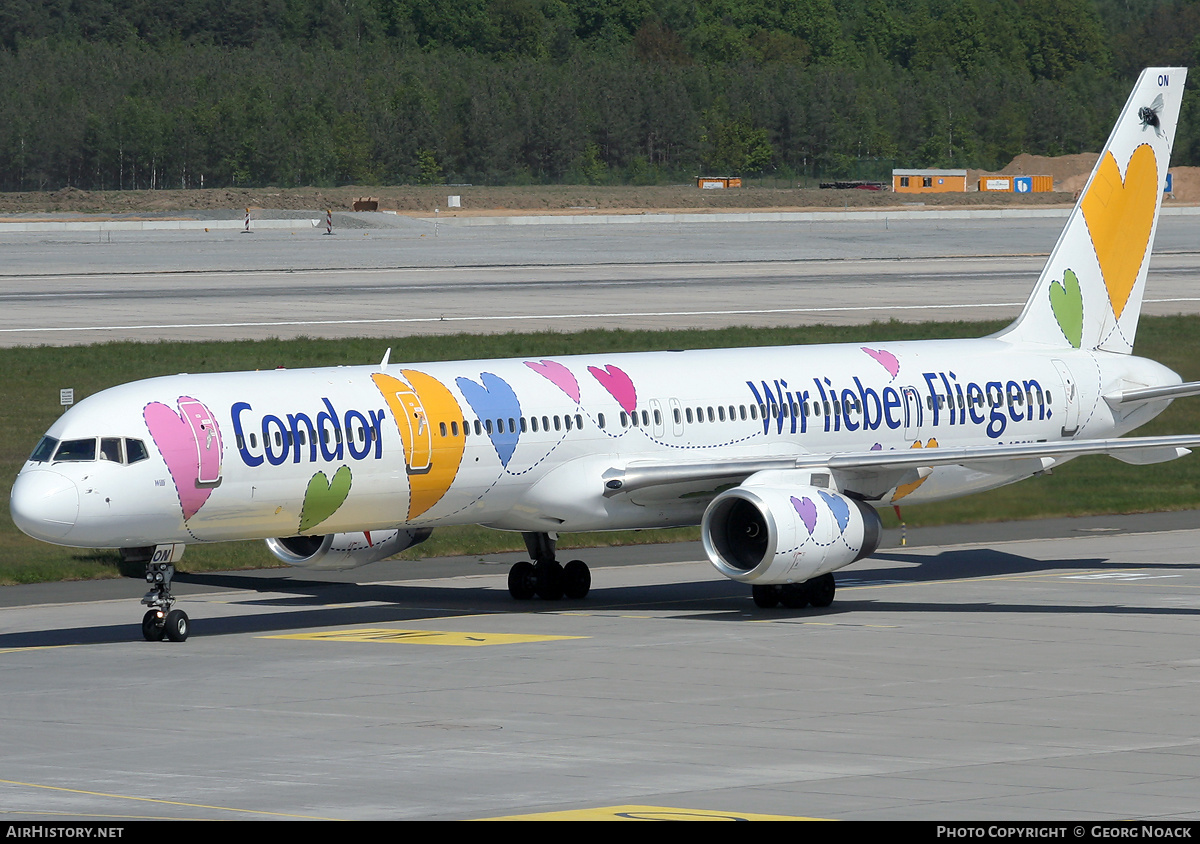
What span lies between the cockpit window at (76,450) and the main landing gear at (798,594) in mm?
11699

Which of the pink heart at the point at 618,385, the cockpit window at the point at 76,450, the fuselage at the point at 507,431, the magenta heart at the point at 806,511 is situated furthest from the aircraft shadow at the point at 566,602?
the pink heart at the point at 618,385

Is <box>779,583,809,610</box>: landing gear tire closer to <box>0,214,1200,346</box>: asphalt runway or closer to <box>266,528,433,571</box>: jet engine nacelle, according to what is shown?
<box>266,528,433,571</box>: jet engine nacelle

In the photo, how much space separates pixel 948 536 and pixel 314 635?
1801cm

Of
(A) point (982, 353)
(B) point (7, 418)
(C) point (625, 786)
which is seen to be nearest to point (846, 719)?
(C) point (625, 786)

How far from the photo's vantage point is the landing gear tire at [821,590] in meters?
33.5

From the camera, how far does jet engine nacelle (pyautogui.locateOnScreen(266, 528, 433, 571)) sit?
111 ft

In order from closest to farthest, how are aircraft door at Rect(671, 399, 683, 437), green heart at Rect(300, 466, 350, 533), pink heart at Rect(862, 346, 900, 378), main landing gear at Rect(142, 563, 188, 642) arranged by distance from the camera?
1. main landing gear at Rect(142, 563, 188, 642)
2. green heart at Rect(300, 466, 350, 533)
3. aircraft door at Rect(671, 399, 683, 437)
4. pink heart at Rect(862, 346, 900, 378)

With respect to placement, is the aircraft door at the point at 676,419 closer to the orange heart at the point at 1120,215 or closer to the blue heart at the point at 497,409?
the blue heart at the point at 497,409

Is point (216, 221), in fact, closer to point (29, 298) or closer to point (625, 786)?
point (29, 298)

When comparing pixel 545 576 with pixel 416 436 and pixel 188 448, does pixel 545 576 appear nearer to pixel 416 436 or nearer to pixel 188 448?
pixel 416 436

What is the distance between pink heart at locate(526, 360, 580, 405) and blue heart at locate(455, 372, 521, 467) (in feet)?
3.19

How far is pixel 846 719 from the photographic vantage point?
23438 mm

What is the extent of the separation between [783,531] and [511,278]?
224 feet

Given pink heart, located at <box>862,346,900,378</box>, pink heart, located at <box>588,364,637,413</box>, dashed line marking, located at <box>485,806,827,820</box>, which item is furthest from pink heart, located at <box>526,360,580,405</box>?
dashed line marking, located at <box>485,806,827,820</box>
